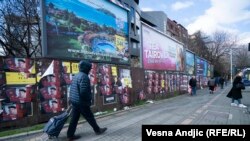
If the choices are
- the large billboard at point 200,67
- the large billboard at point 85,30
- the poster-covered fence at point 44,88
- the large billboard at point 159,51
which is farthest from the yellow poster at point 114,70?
the large billboard at point 200,67

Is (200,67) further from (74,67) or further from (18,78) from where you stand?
(18,78)

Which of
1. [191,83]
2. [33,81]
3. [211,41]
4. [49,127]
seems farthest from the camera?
[211,41]

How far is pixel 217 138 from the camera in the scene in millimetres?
5691

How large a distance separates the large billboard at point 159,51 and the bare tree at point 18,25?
11915 mm

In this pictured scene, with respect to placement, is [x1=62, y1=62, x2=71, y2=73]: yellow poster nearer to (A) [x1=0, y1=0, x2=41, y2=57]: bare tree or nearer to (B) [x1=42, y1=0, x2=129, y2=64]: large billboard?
(B) [x1=42, y1=0, x2=129, y2=64]: large billboard

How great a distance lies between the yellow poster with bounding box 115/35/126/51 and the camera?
16117 millimetres

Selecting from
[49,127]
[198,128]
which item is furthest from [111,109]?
[198,128]

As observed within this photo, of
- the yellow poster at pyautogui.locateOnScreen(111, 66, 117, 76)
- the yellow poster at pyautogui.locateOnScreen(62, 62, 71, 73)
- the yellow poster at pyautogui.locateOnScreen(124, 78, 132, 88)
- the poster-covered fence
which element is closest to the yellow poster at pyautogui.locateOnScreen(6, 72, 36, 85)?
the poster-covered fence

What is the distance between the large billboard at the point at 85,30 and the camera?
37.3 feet

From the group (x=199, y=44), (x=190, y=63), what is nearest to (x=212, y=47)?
(x=199, y=44)

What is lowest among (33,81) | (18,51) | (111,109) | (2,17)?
(111,109)

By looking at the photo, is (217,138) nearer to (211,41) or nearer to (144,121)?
(144,121)

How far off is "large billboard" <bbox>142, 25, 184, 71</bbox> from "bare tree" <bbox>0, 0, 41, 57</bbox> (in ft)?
39.1

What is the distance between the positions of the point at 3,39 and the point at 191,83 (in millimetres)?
18432
